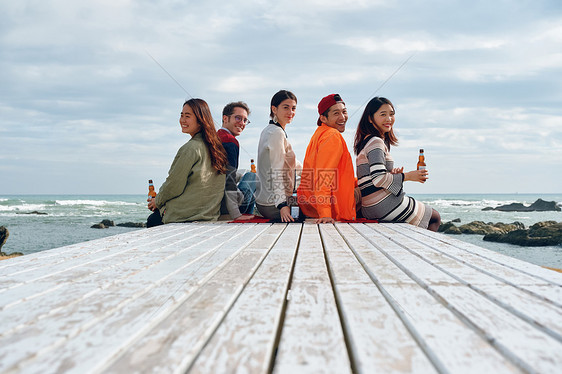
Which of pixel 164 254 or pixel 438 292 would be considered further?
pixel 164 254

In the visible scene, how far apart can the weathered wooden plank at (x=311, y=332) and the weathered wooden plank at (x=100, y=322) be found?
395mm

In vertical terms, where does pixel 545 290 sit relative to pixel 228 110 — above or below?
below

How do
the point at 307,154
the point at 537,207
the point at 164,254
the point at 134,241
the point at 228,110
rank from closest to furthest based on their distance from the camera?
the point at 164,254
the point at 134,241
the point at 307,154
the point at 228,110
the point at 537,207

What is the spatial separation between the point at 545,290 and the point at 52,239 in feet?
60.7

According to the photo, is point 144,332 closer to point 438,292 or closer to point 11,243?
point 438,292

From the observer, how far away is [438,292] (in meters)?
1.67

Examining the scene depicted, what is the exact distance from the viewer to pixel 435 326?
50.9 inches

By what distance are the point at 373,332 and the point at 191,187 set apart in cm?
415

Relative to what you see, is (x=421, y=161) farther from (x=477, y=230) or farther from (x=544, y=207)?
(x=544, y=207)

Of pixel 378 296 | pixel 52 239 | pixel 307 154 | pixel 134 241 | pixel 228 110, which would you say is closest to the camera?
pixel 378 296

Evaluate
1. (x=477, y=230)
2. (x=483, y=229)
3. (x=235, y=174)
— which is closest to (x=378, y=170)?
(x=235, y=174)

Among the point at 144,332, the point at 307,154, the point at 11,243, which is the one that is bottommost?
the point at 11,243

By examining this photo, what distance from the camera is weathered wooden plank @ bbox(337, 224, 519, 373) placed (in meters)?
1.06

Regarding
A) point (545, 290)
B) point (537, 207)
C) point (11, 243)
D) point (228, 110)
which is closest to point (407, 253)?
point (545, 290)
